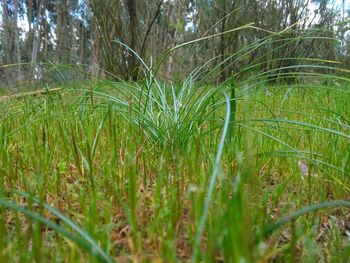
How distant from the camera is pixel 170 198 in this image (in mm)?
742

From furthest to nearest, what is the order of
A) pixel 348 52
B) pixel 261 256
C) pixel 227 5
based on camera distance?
pixel 348 52 < pixel 227 5 < pixel 261 256

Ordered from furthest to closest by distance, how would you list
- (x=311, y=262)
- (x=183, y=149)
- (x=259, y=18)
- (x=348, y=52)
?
1. (x=348, y=52)
2. (x=259, y=18)
3. (x=183, y=149)
4. (x=311, y=262)

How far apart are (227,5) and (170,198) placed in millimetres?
4898

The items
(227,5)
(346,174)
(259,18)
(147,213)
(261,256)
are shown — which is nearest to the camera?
(261,256)

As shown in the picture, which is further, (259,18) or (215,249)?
(259,18)

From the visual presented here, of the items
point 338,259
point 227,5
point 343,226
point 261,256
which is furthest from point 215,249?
point 227,5

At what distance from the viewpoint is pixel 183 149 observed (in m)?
1.16

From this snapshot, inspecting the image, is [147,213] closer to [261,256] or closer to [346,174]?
[261,256]

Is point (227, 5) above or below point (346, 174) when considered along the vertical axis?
above

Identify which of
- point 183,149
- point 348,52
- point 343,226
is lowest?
point 343,226

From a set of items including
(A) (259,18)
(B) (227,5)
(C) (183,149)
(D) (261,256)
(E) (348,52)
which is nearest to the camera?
(D) (261,256)

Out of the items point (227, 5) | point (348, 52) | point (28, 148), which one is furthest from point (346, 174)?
point (348, 52)

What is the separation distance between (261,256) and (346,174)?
0.55 metres

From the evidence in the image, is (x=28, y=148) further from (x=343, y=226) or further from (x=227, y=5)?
(x=227, y=5)
